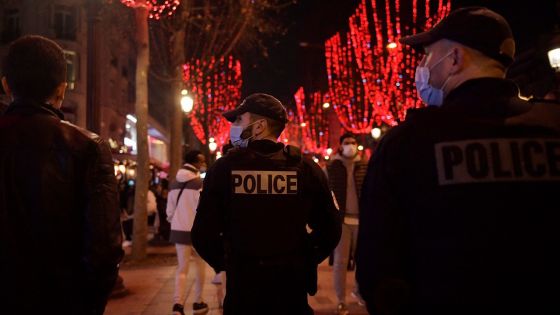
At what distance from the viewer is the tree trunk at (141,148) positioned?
37.2 feet

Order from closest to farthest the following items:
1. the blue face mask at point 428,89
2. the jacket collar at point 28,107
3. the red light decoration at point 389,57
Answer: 1. the blue face mask at point 428,89
2. the jacket collar at point 28,107
3. the red light decoration at point 389,57

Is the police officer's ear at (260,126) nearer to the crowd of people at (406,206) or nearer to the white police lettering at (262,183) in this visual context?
the white police lettering at (262,183)

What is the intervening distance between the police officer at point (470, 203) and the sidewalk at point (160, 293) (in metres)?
4.90

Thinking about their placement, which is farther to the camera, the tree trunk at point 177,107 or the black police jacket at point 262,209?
the tree trunk at point 177,107

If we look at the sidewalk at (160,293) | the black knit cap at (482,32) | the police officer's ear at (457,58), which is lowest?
the sidewalk at (160,293)

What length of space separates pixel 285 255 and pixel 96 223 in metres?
1.33

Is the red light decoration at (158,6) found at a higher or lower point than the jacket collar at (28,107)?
higher

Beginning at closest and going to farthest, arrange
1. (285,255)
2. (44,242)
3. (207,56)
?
1. (44,242)
2. (285,255)
3. (207,56)

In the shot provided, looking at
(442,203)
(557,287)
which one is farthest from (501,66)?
(557,287)

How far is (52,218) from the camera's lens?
229 centimetres

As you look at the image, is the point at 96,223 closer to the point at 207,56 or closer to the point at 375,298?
the point at 375,298

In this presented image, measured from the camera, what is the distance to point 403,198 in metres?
1.93

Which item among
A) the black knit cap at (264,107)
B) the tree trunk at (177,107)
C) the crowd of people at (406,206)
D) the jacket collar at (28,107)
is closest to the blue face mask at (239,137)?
the black knit cap at (264,107)

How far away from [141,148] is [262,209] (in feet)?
28.9
